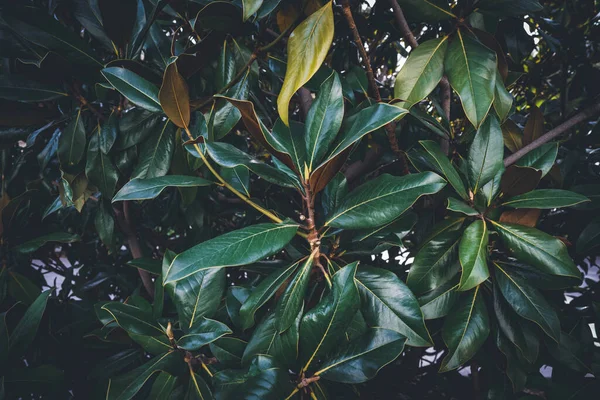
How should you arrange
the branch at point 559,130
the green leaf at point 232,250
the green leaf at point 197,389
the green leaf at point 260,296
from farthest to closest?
the branch at point 559,130 < the green leaf at point 197,389 < the green leaf at point 260,296 < the green leaf at point 232,250

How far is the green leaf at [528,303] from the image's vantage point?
668mm

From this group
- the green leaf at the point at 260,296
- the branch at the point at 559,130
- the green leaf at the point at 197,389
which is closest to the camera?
the green leaf at the point at 260,296

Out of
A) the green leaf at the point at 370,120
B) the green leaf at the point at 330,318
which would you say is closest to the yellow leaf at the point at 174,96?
the green leaf at the point at 370,120

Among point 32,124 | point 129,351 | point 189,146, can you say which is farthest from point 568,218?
point 32,124

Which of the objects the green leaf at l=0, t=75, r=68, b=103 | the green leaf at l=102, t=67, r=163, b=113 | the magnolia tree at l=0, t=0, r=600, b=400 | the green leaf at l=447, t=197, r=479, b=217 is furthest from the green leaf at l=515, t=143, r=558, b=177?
the green leaf at l=0, t=75, r=68, b=103

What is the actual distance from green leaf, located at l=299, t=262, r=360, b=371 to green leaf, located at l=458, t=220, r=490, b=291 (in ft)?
0.55

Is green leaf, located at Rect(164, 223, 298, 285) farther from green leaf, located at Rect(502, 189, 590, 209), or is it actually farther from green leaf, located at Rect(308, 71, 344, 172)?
green leaf, located at Rect(502, 189, 590, 209)

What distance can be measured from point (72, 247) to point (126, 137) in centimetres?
116

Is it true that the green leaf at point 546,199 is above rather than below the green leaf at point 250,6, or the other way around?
below

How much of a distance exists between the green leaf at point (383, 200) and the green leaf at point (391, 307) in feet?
0.42

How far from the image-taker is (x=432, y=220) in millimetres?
896

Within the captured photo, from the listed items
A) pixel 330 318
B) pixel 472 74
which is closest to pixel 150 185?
pixel 330 318

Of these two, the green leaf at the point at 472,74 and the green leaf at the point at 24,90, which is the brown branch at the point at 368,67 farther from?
the green leaf at the point at 24,90

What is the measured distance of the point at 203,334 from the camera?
64 cm
